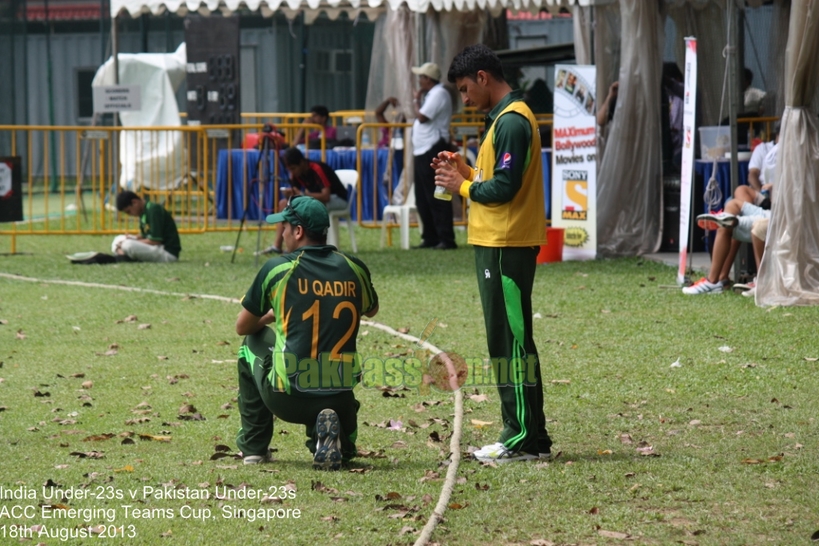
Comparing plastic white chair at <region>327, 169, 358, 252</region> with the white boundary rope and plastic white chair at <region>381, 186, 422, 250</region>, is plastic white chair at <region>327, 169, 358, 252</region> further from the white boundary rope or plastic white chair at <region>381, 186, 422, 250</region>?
the white boundary rope

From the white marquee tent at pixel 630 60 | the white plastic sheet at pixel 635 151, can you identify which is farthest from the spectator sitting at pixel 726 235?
the white plastic sheet at pixel 635 151

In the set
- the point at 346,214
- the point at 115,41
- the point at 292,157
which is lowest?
the point at 346,214

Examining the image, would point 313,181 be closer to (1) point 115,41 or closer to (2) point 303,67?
(1) point 115,41

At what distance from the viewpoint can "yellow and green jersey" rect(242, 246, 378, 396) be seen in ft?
18.5

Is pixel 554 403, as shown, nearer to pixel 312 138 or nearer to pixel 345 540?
pixel 345 540

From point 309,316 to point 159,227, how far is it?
31.7 feet

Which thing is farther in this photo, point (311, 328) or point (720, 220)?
point (720, 220)

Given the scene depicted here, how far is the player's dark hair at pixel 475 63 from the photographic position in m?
5.73

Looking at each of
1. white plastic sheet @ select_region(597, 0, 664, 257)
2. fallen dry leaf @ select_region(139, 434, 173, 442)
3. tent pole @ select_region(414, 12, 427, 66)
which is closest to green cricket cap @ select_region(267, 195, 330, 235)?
fallen dry leaf @ select_region(139, 434, 173, 442)

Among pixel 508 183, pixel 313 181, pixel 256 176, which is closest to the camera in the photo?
pixel 508 183

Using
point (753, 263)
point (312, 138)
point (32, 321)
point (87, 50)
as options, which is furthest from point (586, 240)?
point (87, 50)

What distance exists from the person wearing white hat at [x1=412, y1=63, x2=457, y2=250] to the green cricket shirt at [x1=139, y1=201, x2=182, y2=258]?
3185 millimetres

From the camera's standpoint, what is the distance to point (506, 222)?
572 centimetres

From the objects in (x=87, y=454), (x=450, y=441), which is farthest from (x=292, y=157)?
(x=87, y=454)
